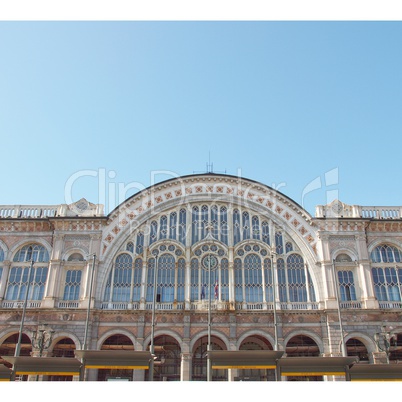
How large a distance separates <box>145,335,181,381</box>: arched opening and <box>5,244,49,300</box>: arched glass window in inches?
493

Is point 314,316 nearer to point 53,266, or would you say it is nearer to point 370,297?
point 370,297

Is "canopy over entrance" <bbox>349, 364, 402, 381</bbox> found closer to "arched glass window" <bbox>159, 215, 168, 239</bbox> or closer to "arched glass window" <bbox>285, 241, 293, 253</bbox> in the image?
"arched glass window" <bbox>285, 241, 293, 253</bbox>

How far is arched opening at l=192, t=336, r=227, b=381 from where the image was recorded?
4028 cm

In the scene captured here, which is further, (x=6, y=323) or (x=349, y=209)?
(x=349, y=209)

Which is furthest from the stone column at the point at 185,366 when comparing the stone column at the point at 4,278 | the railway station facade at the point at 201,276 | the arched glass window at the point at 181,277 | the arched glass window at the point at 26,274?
the stone column at the point at 4,278

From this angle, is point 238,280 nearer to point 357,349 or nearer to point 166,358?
point 166,358

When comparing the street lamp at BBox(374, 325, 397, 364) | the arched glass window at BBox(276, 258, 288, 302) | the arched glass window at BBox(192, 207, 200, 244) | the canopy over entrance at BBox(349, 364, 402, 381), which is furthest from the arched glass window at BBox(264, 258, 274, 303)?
the canopy over entrance at BBox(349, 364, 402, 381)

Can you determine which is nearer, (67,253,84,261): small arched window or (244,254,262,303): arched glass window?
(244,254,262,303): arched glass window

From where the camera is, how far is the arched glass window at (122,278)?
41.9 meters

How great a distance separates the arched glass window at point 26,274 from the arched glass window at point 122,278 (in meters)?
7.02

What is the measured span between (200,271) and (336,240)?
1409cm

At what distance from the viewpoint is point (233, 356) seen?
2562 cm

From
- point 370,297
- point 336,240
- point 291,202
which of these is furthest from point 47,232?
point 370,297

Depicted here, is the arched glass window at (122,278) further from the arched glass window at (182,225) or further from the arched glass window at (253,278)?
the arched glass window at (253,278)
